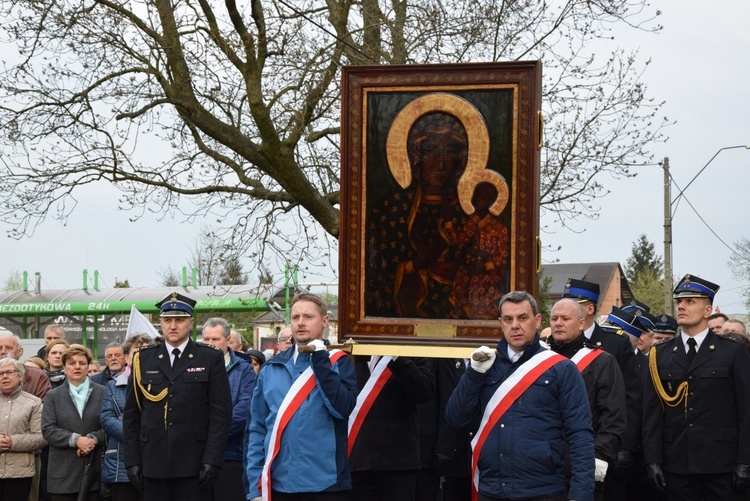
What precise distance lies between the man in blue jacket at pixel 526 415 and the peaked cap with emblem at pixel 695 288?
2.07 metres

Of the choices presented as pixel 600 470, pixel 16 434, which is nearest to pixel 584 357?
pixel 600 470

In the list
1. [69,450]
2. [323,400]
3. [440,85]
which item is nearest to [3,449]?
[69,450]

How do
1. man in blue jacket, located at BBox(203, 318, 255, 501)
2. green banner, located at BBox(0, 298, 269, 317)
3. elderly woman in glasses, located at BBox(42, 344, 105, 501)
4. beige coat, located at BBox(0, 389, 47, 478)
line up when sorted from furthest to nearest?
green banner, located at BBox(0, 298, 269, 317) → beige coat, located at BBox(0, 389, 47, 478) → elderly woman in glasses, located at BBox(42, 344, 105, 501) → man in blue jacket, located at BBox(203, 318, 255, 501)

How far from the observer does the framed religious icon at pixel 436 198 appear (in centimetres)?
682

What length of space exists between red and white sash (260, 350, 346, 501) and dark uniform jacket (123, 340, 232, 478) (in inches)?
62.2

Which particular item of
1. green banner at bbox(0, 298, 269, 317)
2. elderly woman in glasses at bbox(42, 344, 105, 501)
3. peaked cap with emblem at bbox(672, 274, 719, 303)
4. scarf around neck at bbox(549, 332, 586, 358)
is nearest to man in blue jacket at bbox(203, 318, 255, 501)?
elderly woman in glasses at bbox(42, 344, 105, 501)

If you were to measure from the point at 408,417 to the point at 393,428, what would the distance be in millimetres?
153

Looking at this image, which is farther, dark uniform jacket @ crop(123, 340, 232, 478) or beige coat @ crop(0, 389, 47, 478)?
beige coat @ crop(0, 389, 47, 478)

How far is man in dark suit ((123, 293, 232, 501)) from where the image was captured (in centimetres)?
789

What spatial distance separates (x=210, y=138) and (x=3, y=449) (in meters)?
6.93

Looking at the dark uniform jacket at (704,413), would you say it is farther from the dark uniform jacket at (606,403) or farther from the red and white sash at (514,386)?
the red and white sash at (514,386)

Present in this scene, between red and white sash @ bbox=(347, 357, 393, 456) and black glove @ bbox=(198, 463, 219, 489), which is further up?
red and white sash @ bbox=(347, 357, 393, 456)

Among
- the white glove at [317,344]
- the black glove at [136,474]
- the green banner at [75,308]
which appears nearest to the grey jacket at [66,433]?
the black glove at [136,474]

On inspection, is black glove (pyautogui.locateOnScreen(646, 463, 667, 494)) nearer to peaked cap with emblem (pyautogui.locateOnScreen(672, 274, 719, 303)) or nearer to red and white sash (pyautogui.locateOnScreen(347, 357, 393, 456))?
peaked cap with emblem (pyautogui.locateOnScreen(672, 274, 719, 303))
